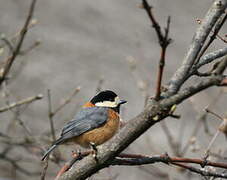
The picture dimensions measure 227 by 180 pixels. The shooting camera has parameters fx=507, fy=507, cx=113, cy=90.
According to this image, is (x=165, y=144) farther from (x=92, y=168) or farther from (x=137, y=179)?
(x=92, y=168)

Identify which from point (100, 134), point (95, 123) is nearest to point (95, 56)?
point (95, 123)

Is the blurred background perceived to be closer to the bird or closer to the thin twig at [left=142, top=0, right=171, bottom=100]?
the bird

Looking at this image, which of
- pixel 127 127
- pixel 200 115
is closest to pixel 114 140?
pixel 127 127

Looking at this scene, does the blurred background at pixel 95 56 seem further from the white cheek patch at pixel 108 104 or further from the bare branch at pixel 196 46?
the bare branch at pixel 196 46

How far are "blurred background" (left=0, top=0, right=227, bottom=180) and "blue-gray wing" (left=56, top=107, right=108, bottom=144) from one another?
2781 millimetres

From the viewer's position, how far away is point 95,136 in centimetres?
378

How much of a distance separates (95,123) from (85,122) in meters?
0.08

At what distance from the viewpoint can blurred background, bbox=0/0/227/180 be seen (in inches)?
304

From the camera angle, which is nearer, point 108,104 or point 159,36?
point 159,36

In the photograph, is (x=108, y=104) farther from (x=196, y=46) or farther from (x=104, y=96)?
(x=196, y=46)

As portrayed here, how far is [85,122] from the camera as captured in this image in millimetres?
3916

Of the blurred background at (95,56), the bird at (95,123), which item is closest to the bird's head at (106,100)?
the bird at (95,123)

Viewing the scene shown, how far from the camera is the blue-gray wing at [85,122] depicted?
3.74 meters

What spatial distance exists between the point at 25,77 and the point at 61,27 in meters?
2.09
